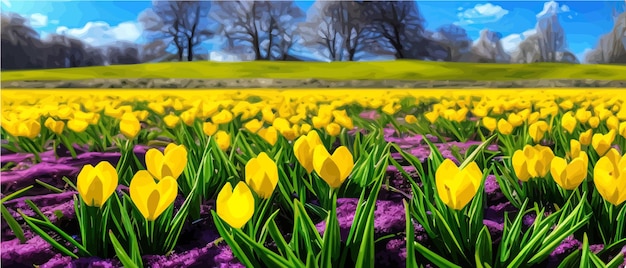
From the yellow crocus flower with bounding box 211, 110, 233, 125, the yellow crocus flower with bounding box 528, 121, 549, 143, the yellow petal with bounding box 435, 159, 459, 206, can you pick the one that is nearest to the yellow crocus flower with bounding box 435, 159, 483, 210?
the yellow petal with bounding box 435, 159, 459, 206

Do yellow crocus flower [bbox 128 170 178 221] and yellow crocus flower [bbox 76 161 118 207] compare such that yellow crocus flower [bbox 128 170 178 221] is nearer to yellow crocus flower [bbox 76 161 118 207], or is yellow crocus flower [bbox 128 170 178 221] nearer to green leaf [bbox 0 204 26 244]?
yellow crocus flower [bbox 76 161 118 207]

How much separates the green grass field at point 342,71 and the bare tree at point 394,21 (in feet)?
14.8

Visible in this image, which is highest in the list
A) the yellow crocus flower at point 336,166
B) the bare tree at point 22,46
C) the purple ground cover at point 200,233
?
the bare tree at point 22,46

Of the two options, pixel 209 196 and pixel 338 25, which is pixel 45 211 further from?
pixel 338 25

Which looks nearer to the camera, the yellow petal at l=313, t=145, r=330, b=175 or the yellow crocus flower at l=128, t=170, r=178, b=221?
the yellow crocus flower at l=128, t=170, r=178, b=221

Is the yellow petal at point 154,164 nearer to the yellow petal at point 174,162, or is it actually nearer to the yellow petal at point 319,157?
the yellow petal at point 174,162

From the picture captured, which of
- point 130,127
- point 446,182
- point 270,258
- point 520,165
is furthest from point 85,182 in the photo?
point 130,127

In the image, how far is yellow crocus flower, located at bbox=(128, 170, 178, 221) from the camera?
0.89 metres

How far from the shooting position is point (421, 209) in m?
0.99

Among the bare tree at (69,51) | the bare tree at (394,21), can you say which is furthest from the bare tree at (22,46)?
the bare tree at (394,21)

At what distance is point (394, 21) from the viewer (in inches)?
1720

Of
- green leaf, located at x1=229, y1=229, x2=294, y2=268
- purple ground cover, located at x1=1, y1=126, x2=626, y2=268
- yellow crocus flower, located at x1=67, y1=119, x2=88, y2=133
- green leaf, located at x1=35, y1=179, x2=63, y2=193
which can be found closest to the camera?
green leaf, located at x1=229, y1=229, x2=294, y2=268

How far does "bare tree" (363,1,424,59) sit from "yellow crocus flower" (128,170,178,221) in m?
42.5

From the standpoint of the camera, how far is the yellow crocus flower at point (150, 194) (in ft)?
2.92
